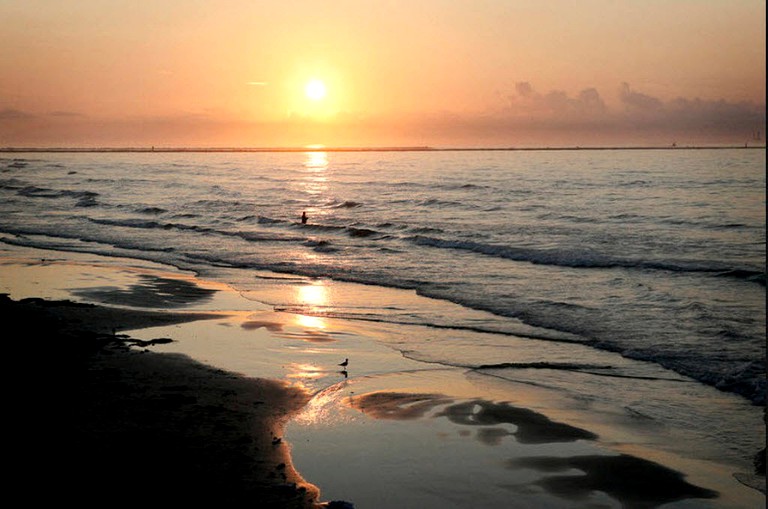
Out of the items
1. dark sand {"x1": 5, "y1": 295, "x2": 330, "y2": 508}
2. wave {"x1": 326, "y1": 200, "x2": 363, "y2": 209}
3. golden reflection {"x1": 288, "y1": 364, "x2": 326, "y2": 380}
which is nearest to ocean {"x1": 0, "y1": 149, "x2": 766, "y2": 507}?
golden reflection {"x1": 288, "y1": 364, "x2": 326, "y2": 380}

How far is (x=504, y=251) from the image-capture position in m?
26.3

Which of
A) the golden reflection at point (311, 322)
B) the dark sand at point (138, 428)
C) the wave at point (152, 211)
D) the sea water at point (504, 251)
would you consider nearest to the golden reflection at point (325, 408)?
the dark sand at point (138, 428)

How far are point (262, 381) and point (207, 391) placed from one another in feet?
3.08

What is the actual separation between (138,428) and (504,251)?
19.4 m

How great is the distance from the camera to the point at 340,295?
18594 mm

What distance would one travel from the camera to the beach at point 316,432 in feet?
23.1

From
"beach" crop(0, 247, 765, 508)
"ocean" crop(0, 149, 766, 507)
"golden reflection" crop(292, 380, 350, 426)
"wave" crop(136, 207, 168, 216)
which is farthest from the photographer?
"wave" crop(136, 207, 168, 216)

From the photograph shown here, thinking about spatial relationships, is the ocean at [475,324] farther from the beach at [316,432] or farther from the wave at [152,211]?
the wave at [152,211]

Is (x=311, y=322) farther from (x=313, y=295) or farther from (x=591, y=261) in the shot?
(x=591, y=261)

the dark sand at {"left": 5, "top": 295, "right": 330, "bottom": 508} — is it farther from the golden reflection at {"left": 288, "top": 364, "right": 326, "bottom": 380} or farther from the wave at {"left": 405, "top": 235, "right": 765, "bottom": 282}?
the wave at {"left": 405, "top": 235, "right": 765, "bottom": 282}

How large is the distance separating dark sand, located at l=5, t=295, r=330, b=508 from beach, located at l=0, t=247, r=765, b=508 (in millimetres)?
25

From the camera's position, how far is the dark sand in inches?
265

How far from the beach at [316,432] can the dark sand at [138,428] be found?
1.0 inches

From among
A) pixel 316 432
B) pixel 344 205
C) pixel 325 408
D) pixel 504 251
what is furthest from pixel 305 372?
pixel 344 205
